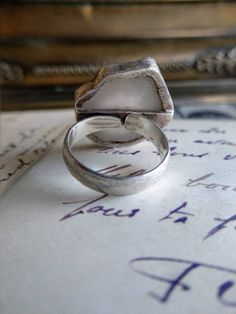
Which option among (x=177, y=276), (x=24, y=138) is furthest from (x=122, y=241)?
(x=24, y=138)

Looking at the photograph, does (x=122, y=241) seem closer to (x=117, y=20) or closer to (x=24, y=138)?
(x=24, y=138)

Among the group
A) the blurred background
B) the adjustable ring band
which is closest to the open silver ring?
the adjustable ring band

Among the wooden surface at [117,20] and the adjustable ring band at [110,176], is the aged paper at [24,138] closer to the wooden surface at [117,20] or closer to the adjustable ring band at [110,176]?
the adjustable ring band at [110,176]

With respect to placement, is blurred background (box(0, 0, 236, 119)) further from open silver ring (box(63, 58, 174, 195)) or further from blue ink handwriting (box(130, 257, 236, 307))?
blue ink handwriting (box(130, 257, 236, 307))

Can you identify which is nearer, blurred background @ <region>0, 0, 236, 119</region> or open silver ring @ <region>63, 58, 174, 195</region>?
open silver ring @ <region>63, 58, 174, 195</region>

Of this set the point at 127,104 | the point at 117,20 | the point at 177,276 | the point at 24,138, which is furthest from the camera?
the point at 117,20

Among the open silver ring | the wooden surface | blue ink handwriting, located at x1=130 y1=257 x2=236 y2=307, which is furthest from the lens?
the wooden surface
